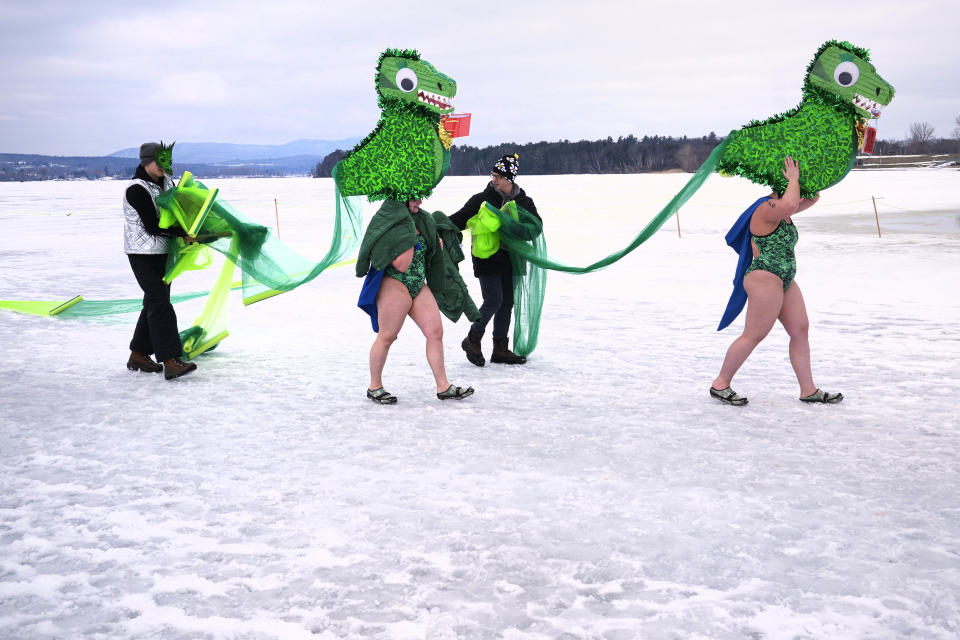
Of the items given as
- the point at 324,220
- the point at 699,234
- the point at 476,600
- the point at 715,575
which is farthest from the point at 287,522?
the point at 324,220

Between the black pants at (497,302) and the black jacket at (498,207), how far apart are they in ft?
0.18

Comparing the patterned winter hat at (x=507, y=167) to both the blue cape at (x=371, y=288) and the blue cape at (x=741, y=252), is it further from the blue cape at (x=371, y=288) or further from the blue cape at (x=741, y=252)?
the blue cape at (x=741, y=252)

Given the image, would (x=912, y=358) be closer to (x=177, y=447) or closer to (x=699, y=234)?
(x=177, y=447)

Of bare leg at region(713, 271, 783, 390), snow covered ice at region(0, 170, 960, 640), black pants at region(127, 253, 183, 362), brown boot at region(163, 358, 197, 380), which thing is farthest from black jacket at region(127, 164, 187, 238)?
bare leg at region(713, 271, 783, 390)

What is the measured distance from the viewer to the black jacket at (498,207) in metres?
6.03

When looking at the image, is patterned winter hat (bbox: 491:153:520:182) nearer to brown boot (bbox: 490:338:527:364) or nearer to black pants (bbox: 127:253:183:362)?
brown boot (bbox: 490:338:527:364)

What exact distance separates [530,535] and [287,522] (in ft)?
3.52

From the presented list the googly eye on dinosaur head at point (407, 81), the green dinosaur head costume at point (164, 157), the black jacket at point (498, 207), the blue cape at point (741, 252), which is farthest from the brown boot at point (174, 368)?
the blue cape at point (741, 252)

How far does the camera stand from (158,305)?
5906 millimetres

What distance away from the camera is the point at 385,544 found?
3211 mm

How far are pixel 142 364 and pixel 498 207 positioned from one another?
122 inches

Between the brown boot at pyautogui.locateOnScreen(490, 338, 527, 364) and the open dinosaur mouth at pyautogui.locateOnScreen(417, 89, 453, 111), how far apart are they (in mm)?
2127

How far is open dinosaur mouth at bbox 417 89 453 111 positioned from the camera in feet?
16.1

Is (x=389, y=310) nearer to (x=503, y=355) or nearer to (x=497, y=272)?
(x=497, y=272)
